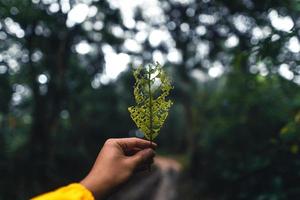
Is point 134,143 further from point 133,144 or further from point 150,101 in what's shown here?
point 150,101

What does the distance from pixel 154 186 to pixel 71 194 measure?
641 inches

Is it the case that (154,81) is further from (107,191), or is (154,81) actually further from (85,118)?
(85,118)

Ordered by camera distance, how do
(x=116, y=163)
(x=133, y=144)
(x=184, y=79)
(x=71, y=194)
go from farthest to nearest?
(x=184, y=79) < (x=133, y=144) < (x=116, y=163) < (x=71, y=194)

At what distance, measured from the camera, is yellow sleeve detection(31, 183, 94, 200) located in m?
1.25

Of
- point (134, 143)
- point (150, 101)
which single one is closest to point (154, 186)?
point (150, 101)

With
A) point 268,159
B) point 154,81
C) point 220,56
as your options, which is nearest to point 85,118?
point 220,56

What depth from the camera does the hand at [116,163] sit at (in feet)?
4.48

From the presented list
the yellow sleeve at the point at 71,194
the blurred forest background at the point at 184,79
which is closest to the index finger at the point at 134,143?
the yellow sleeve at the point at 71,194

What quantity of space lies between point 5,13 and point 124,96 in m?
21.6

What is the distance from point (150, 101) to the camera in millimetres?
1729

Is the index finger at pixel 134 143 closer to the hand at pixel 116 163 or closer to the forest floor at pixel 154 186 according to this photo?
the hand at pixel 116 163

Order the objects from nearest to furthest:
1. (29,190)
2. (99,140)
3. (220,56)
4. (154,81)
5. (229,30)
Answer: (154,81) → (29,190) → (229,30) → (220,56) → (99,140)

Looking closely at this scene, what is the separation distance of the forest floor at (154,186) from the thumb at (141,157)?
12342 mm

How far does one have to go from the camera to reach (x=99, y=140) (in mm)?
22469
